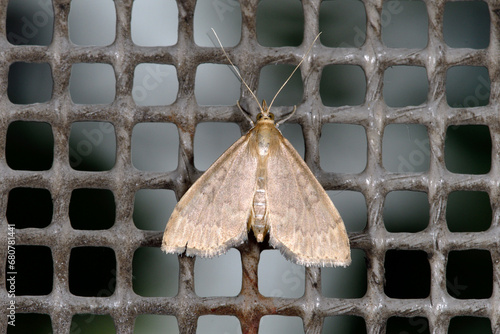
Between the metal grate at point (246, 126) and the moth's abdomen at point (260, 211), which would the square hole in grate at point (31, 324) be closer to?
the metal grate at point (246, 126)

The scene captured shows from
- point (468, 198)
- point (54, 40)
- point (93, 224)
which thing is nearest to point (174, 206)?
point (93, 224)

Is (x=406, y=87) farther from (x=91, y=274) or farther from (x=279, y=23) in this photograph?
(x=91, y=274)

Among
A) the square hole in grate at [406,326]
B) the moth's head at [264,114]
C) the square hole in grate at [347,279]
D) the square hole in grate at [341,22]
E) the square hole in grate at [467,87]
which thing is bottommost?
the square hole in grate at [406,326]

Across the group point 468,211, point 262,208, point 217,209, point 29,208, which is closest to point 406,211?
point 468,211

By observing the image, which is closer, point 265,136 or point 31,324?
point 265,136

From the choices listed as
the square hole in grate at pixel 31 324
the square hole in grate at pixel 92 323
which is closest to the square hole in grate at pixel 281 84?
the square hole in grate at pixel 92 323

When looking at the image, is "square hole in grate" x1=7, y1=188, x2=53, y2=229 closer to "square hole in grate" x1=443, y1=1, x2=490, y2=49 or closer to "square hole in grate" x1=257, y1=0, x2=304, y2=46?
"square hole in grate" x1=257, y1=0, x2=304, y2=46

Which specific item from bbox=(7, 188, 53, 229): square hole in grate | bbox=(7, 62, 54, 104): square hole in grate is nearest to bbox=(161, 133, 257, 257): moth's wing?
bbox=(7, 188, 53, 229): square hole in grate
